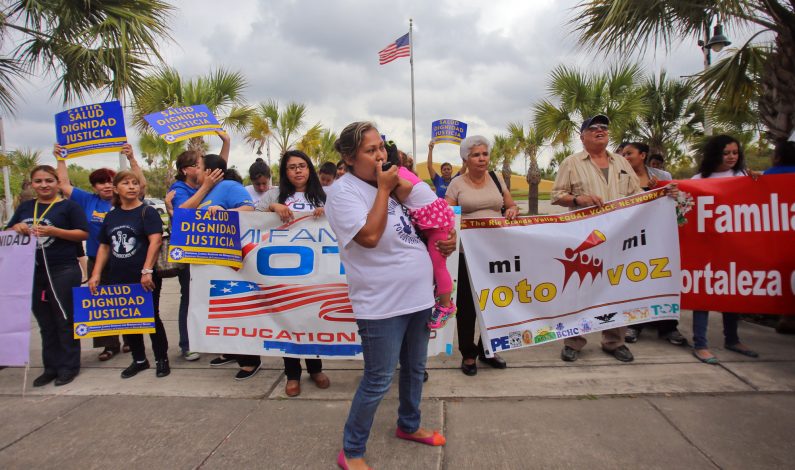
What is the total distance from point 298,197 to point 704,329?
→ 3.56 metres

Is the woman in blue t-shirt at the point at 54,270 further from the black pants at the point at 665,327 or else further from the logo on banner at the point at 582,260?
the black pants at the point at 665,327

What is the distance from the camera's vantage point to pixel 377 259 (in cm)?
211

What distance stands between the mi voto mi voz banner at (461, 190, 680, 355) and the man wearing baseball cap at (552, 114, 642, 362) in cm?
A: 15

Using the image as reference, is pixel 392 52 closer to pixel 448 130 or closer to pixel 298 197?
pixel 448 130

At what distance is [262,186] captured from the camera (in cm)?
479

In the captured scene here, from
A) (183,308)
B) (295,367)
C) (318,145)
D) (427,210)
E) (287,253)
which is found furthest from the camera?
(318,145)

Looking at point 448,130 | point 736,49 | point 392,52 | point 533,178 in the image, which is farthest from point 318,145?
point 736,49

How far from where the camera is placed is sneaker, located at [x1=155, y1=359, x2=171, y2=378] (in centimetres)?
372

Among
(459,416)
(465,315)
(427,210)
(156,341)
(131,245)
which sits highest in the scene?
(427,210)

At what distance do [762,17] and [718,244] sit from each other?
385 centimetres

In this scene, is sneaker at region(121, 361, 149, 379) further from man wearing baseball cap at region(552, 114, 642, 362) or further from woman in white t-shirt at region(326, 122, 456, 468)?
man wearing baseball cap at region(552, 114, 642, 362)

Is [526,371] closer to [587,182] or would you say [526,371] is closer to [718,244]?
[587,182]

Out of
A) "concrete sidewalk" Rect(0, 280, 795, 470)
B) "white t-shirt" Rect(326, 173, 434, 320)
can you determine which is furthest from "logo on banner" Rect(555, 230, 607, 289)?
"white t-shirt" Rect(326, 173, 434, 320)

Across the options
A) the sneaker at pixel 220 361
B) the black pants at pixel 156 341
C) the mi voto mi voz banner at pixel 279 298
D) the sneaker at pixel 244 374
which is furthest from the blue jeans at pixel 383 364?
the black pants at pixel 156 341
